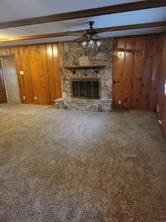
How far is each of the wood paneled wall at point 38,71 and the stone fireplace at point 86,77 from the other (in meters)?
0.34

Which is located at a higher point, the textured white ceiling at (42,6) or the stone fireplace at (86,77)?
the textured white ceiling at (42,6)

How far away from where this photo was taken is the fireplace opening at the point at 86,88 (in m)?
5.15

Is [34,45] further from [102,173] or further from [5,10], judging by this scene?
[102,173]

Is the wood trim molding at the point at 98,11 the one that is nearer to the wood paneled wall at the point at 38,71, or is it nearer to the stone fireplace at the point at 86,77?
the stone fireplace at the point at 86,77

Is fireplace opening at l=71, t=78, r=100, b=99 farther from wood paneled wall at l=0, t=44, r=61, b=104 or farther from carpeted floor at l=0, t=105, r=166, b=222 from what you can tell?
carpeted floor at l=0, t=105, r=166, b=222

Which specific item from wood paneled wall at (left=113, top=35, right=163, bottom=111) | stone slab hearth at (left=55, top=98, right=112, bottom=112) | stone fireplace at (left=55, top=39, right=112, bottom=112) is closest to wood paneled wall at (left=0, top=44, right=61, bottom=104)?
stone fireplace at (left=55, top=39, right=112, bottom=112)

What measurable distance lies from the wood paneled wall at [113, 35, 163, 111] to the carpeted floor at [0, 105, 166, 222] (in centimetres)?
122

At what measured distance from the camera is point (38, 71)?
18.9ft

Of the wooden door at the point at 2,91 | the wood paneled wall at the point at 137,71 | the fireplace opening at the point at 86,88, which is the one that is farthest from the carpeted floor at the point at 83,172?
the wooden door at the point at 2,91

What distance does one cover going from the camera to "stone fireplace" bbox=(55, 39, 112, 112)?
4.89 meters

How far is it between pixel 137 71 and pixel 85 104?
1925 millimetres

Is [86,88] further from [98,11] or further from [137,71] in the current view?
[98,11]

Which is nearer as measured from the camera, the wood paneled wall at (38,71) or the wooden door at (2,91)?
the wood paneled wall at (38,71)

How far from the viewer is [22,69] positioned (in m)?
5.96
